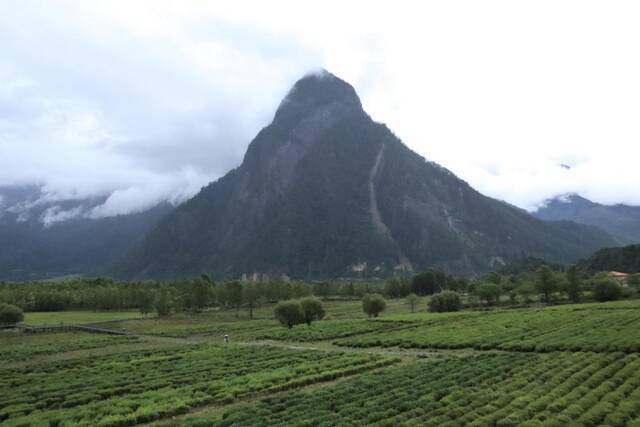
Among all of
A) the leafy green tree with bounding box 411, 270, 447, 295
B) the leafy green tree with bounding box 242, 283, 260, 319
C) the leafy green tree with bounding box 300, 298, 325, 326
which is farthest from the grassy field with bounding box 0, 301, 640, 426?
the leafy green tree with bounding box 411, 270, 447, 295

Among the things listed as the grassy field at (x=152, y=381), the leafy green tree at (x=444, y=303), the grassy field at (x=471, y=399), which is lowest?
the grassy field at (x=152, y=381)

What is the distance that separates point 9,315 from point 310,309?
66202 mm

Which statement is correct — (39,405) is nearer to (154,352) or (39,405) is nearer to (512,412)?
(154,352)

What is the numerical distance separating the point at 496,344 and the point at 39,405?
139 feet

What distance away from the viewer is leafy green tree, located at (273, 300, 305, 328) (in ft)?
294

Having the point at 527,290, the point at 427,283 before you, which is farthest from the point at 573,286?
the point at 427,283

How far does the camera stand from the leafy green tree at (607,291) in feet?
371

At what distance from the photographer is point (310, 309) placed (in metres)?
94.3

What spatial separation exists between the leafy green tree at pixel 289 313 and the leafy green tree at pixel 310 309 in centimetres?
134

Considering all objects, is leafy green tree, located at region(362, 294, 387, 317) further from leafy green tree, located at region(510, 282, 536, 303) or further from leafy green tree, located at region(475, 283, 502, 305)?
leafy green tree, located at region(510, 282, 536, 303)

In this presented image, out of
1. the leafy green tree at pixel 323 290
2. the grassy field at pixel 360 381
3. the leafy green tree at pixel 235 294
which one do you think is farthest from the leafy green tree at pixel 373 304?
the leafy green tree at pixel 323 290

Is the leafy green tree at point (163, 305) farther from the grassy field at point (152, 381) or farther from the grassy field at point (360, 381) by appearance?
the grassy field at point (152, 381)

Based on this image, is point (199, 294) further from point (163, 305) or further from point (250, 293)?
point (163, 305)

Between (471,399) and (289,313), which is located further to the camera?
(289,313)
